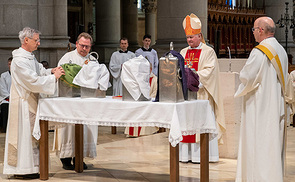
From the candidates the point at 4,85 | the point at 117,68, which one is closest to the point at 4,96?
the point at 4,85

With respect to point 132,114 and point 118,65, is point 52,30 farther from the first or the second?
point 132,114

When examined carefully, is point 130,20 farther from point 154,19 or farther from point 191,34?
point 191,34

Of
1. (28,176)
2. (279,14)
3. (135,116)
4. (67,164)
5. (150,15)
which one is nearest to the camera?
(135,116)

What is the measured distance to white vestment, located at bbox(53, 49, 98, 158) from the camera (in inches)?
283

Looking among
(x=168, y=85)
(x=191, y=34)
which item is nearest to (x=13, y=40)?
(x=191, y=34)

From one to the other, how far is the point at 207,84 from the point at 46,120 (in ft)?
7.18

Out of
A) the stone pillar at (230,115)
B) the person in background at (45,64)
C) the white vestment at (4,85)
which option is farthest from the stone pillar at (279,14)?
the stone pillar at (230,115)

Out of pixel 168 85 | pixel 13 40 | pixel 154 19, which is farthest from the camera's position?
pixel 154 19

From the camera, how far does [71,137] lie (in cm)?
728

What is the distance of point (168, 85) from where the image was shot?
567 centimetres

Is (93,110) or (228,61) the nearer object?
(93,110)

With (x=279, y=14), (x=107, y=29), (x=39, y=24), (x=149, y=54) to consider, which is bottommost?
(x=149, y=54)

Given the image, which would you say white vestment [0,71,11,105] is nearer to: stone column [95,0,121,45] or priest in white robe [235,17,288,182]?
priest in white robe [235,17,288,182]

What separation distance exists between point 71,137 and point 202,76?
1867mm
